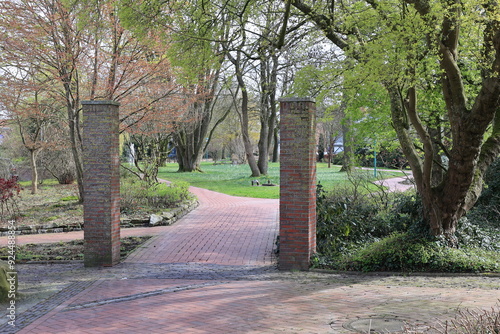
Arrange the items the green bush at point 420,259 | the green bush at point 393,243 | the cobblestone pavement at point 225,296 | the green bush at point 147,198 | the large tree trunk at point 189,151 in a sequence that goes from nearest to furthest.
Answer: the cobblestone pavement at point 225,296 < the green bush at point 420,259 < the green bush at point 393,243 < the green bush at point 147,198 < the large tree trunk at point 189,151

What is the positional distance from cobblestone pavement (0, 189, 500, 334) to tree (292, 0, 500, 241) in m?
1.78

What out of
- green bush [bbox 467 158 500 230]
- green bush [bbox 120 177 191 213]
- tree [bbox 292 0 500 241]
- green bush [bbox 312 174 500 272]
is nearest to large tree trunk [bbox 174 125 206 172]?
green bush [bbox 120 177 191 213]

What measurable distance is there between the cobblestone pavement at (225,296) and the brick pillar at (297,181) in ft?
1.36

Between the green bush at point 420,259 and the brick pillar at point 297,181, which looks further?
the brick pillar at point 297,181

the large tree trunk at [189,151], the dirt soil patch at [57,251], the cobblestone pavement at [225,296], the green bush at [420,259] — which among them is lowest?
the dirt soil patch at [57,251]

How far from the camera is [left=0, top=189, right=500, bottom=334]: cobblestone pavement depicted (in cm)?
516

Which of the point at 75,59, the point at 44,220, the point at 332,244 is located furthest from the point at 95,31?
the point at 332,244

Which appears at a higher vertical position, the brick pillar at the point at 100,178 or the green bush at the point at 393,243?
the brick pillar at the point at 100,178

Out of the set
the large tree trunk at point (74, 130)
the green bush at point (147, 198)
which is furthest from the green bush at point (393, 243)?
the large tree trunk at point (74, 130)

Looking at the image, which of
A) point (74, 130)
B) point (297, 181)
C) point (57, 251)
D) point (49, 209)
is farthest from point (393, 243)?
point (74, 130)

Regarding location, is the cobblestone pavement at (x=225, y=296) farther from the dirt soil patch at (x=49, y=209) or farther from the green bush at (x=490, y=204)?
the dirt soil patch at (x=49, y=209)

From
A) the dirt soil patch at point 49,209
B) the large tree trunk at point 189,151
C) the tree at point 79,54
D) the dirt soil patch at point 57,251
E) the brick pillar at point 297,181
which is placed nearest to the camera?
the brick pillar at point 297,181

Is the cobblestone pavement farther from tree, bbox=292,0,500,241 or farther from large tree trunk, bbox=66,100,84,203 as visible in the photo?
large tree trunk, bbox=66,100,84,203

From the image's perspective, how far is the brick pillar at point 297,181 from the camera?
8.20 meters
